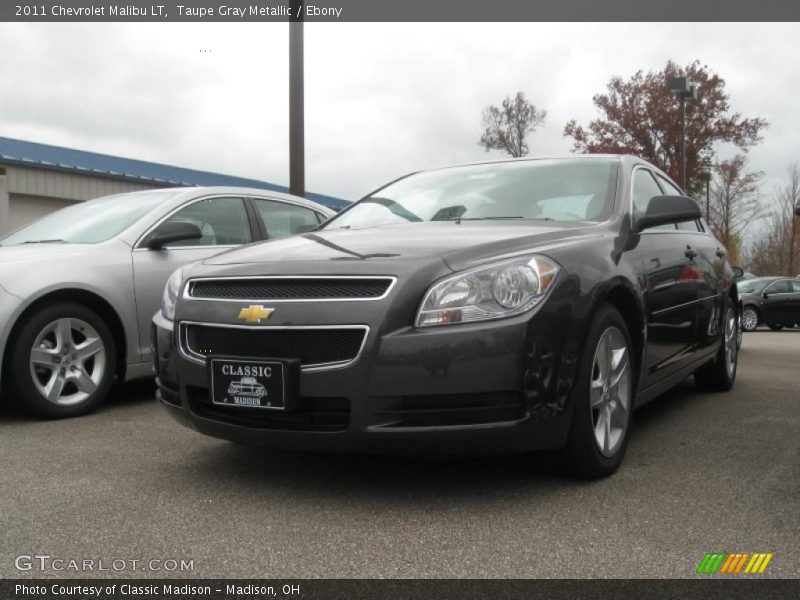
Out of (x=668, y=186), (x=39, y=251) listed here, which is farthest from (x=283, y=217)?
(x=668, y=186)

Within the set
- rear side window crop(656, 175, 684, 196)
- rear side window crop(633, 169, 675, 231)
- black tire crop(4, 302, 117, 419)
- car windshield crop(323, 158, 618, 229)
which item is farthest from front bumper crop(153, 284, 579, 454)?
rear side window crop(656, 175, 684, 196)

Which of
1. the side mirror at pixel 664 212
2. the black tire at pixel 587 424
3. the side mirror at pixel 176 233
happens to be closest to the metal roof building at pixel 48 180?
the side mirror at pixel 176 233

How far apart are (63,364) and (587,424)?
3.10 m

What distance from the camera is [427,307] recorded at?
2.83 m

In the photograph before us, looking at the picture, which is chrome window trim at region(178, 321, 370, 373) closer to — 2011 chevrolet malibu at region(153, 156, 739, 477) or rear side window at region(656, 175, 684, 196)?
2011 chevrolet malibu at region(153, 156, 739, 477)

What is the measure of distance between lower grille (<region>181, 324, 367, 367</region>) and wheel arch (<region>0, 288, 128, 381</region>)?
6.17 feet

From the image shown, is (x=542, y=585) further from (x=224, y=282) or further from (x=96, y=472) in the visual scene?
(x=96, y=472)

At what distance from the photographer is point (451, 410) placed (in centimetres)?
279

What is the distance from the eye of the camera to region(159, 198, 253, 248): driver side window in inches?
218

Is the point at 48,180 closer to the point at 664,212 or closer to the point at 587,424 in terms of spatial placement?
the point at 664,212

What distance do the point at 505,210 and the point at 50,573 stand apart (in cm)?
257

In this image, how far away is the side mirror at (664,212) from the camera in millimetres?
3793

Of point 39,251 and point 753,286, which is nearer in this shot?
point 39,251

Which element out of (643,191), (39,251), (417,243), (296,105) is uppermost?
(296,105)
